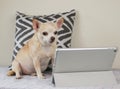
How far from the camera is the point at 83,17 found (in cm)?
200

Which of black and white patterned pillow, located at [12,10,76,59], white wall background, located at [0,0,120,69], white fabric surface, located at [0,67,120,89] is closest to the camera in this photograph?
white fabric surface, located at [0,67,120,89]

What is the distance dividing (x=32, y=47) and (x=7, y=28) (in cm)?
45

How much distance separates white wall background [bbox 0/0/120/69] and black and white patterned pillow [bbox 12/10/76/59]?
3.4 inches

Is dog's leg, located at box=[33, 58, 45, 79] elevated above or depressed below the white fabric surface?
above

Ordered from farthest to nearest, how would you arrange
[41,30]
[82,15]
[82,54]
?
[82,15], [41,30], [82,54]

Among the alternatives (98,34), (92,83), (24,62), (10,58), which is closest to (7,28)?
(10,58)

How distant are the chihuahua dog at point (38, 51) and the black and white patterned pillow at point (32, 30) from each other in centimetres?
12

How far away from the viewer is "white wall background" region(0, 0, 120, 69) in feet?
6.51

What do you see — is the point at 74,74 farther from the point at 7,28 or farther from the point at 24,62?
the point at 7,28

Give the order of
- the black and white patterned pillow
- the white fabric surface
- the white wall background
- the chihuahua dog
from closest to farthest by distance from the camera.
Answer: the white fabric surface < the chihuahua dog < the black and white patterned pillow < the white wall background

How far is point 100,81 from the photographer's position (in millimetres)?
1531

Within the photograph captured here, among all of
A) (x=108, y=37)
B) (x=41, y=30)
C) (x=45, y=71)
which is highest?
(x=41, y=30)

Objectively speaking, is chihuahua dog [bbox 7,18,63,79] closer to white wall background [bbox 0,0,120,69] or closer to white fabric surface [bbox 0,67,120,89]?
white fabric surface [bbox 0,67,120,89]

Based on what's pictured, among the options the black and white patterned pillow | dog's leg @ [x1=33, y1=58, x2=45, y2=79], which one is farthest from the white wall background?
dog's leg @ [x1=33, y1=58, x2=45, y2=79]
